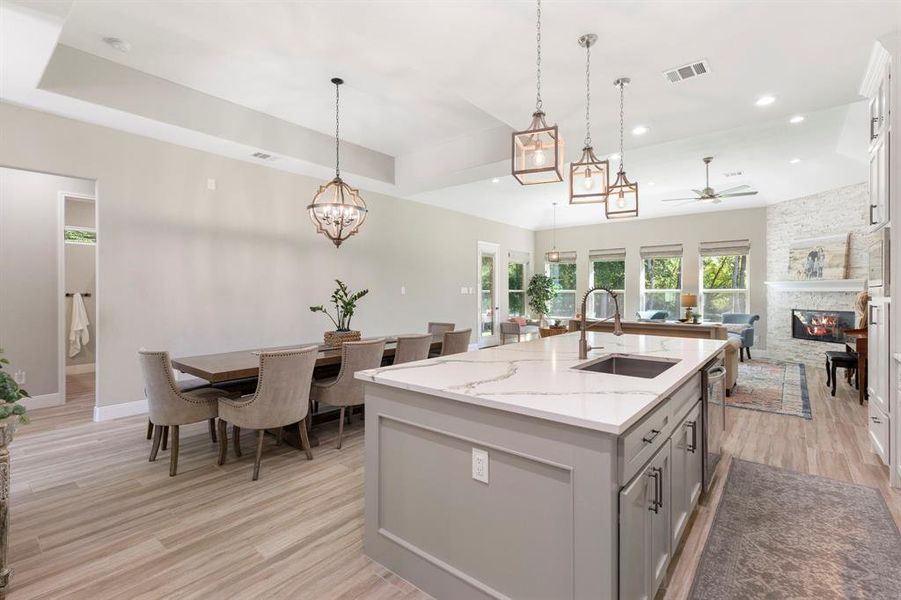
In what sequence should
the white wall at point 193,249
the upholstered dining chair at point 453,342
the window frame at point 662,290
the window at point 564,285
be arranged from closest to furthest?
Answer: the white wall at point 193,249 < the upholstered dining chair at point 453,342 < the window frame at point 662,290 < the window at point 564,285

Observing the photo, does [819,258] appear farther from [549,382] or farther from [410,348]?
[549,382]

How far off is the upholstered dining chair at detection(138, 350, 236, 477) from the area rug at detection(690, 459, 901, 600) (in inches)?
126

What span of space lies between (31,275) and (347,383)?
13.7 ft

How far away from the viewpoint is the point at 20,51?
2.85 meters

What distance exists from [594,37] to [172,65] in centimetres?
361

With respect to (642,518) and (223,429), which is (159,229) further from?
(642,518)

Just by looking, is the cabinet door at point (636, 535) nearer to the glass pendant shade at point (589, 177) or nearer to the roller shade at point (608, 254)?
the glass pendant shade at point (589, 177)

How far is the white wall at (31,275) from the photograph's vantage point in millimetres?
4555

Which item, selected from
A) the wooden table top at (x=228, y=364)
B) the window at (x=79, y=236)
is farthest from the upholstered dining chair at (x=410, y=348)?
the window at (x=79, y=236)

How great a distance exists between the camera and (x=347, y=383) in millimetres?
3498

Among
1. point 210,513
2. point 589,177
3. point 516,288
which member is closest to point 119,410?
point 210,513

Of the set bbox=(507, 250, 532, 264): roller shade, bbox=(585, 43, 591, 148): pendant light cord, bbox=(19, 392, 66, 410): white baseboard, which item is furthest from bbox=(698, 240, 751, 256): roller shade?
bbox=(19, 392, 66, 410): white baseboard

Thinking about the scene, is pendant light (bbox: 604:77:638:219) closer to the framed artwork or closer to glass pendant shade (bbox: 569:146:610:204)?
glass pendant shade (bbox: 569:146:610:204)

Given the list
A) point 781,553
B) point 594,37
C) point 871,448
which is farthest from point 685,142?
point 781,553
